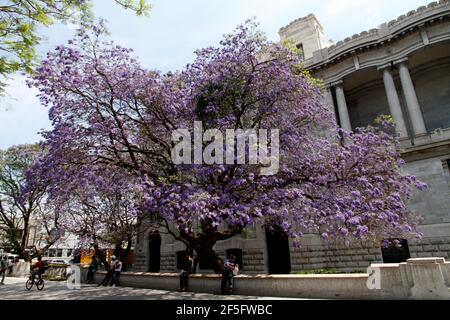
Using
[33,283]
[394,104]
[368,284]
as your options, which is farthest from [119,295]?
[394,104]

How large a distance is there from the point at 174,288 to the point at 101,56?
1176 centimetres

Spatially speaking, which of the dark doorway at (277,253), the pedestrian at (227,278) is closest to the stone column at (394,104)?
the dark doorway at (277,253)

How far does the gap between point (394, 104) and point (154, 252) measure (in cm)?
2570

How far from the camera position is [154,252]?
1240 inches

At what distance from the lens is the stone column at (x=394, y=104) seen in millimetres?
22791

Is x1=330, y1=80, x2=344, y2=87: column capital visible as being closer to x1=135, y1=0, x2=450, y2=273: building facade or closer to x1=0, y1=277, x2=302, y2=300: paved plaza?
x1=135, y1=0, x2=450, y2=273: building facade

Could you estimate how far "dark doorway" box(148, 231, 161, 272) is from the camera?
1214 inches

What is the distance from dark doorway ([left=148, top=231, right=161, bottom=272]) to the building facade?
3.7 inches

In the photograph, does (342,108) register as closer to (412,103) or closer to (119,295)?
(412,103)

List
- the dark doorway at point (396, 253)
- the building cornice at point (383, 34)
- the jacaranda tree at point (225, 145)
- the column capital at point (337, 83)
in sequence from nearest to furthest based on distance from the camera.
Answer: the jacaranda tree at point (225, 145) → the dark doorway at point (396, 253) → the building cornice at point (383, 34) → the column capital at point (337, 83)

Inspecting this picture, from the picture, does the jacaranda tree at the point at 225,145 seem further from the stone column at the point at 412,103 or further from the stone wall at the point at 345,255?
the stone column at the point at 412,103

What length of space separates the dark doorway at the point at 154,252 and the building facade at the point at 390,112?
10cm
